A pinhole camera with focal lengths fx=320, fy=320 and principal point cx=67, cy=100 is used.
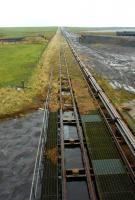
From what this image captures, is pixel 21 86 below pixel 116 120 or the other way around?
the other way around

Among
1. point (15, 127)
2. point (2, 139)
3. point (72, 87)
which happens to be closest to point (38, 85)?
point (72, 87)

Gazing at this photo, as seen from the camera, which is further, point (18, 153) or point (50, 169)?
point (18, 153)

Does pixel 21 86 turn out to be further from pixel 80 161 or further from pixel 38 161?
pixel 80 161

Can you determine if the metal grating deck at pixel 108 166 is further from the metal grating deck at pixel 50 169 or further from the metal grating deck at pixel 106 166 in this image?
the metal grating deck at pixel 50 169

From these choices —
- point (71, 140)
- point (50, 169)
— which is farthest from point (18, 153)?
point (71, 140)

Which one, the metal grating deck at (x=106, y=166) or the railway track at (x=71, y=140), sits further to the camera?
the railway track at (x=71, y=140)

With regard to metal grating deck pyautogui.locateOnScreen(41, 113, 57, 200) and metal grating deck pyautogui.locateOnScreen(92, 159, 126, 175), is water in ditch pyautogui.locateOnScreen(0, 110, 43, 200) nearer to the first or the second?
metal grating deck pyautogui.locateOnScreen(41, 113, 57, 200)

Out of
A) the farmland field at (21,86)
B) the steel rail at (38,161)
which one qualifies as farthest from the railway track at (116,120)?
the farmland field at (21,86)

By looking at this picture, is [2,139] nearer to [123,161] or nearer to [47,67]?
[123,161]

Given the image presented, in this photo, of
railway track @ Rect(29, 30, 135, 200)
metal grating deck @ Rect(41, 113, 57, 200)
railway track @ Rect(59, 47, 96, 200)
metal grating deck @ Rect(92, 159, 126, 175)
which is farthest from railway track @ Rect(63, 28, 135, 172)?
metal grating deck @ Rect(41, 113, 57, 200)
